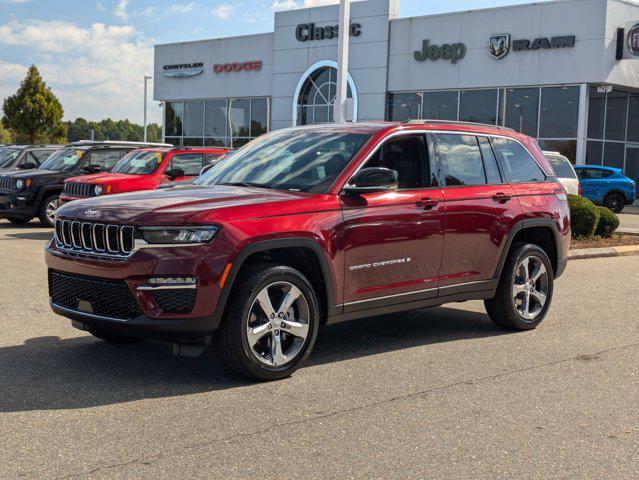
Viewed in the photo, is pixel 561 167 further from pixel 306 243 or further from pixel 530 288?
pixel 306 243

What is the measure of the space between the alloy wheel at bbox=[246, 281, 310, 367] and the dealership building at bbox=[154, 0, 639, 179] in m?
21.4

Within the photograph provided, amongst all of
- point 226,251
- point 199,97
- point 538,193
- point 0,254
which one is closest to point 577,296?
point 538,193

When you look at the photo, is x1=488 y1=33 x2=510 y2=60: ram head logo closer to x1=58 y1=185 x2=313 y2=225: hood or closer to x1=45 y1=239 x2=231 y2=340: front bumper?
x1=58 y1=185 x2=313 y2=225: hood

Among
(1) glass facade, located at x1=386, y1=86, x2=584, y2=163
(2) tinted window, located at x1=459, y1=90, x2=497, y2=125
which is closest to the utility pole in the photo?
(1) glass facade, located at x1=386, y1=86, x2=584, y2=163

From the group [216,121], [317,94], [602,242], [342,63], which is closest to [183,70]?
[216,121]

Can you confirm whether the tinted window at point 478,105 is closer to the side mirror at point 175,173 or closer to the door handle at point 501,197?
the side mirror at point 175,173

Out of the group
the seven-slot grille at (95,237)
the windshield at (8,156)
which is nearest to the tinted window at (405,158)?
the seven-slot grille at (95,237)

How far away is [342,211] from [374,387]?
1.29 m

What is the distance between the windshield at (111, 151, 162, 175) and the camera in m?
16.1

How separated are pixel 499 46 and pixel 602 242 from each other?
18623 millimetres

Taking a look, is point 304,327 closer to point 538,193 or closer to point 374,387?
point 374,387

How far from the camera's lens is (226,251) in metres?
5.52

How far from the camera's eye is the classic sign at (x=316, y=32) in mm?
37987

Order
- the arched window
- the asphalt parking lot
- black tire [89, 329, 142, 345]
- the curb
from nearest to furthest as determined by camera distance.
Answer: the asphalt parking lot → black tire [89, 329, 142, 345] → the curb → the arched window
